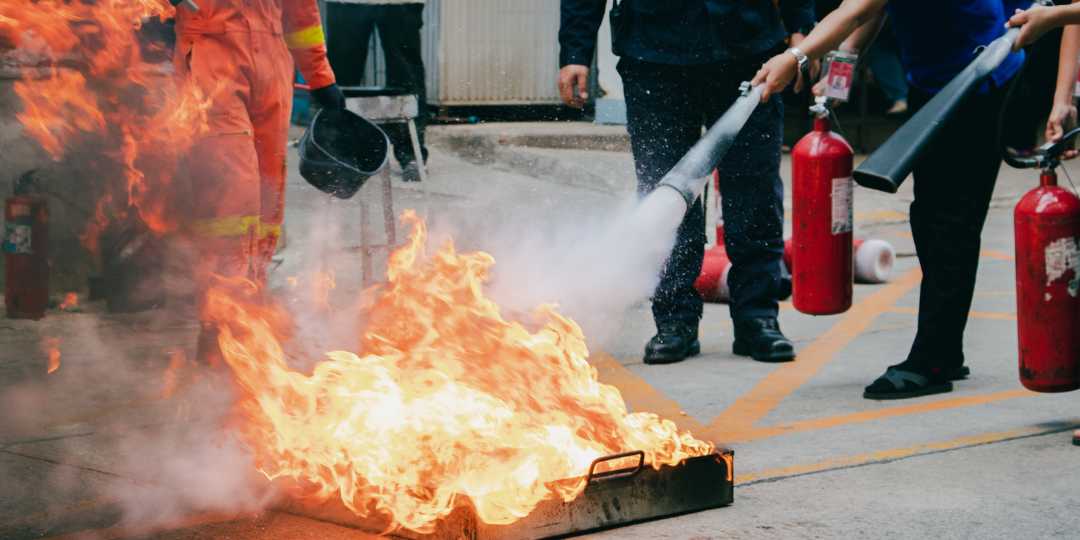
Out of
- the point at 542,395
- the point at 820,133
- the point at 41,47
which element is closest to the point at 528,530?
the point at 542,395

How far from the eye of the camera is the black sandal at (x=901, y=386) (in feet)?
17.4

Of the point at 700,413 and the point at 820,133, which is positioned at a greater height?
the point at 820,133

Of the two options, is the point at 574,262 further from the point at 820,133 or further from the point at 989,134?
the point at 989,134

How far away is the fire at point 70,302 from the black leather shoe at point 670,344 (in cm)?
265

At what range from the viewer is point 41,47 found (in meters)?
6.35

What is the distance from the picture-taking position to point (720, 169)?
5988mm

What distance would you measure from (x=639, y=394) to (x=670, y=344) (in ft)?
1.89

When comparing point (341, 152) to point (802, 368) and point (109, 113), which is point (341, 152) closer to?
point (109, 113)

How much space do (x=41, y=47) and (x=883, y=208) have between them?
20.5 ft

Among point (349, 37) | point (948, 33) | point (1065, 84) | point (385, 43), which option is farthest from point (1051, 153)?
point (385, 43)

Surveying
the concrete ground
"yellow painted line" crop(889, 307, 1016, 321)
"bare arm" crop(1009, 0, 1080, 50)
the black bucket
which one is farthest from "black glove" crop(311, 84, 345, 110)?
"yellow painted line" crop(889, 307, 1016, 321)

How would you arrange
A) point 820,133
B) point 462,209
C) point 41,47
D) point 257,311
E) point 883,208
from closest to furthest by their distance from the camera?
1. point 257,311
2. point 820,133
3. point 41,47
4. point 462,209
5. point 883,208

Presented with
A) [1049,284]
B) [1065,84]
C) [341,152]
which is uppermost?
[1065,84]

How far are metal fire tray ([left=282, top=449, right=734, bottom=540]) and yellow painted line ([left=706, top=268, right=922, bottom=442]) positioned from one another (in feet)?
2.86
